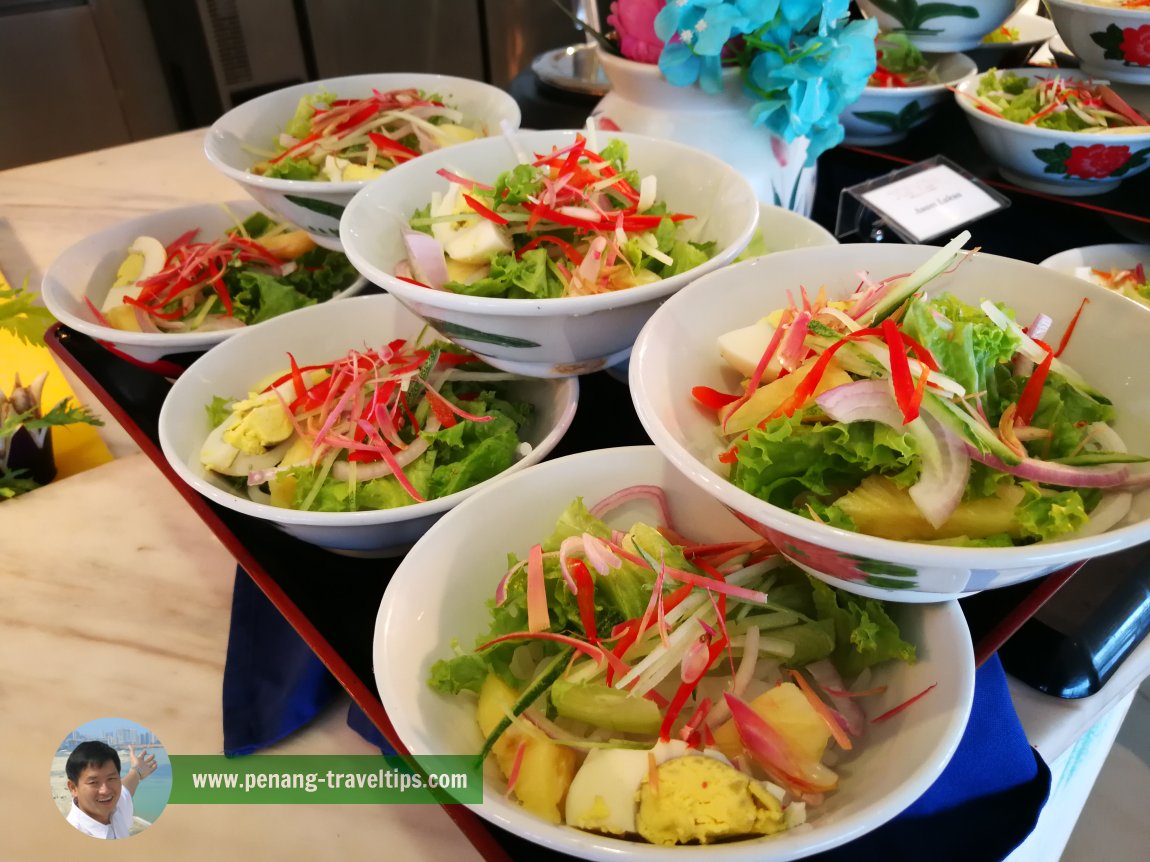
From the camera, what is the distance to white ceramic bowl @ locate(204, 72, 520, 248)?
1.12 meters

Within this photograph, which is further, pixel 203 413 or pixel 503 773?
pixel 203 413

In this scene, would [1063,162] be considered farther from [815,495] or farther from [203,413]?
[203,413]

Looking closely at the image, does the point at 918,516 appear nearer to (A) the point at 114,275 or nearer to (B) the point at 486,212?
(B) the point at 486,212

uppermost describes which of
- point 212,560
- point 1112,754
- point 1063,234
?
point 1063,234

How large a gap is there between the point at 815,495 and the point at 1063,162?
→ 1074 millimetres

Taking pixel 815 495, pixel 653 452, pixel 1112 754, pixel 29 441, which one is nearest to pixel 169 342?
pixel 29 441

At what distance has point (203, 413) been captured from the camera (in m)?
0.98

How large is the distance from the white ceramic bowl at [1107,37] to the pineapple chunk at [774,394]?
4.01 ft

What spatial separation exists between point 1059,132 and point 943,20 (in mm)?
473

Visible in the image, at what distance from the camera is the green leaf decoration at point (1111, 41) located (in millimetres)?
1409

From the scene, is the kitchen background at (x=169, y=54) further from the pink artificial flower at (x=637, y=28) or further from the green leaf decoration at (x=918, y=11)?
the pink artificial flower at (x=637, y=28)

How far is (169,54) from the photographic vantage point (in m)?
3.43

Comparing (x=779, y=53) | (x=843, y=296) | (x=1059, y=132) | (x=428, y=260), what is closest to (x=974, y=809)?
(x=843, y=296)

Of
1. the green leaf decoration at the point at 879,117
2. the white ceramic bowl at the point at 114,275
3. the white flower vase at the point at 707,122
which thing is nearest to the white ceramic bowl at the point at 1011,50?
the green leaf decoration at the point at 879,117
